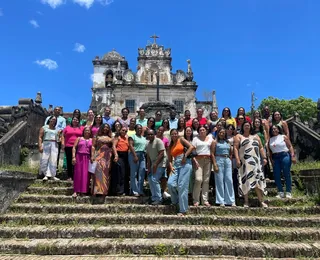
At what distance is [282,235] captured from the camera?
14.9 feet

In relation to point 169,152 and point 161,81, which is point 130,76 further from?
point 169,152

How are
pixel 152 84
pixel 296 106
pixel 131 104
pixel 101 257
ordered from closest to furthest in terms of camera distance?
pixel 101 257 → pixel 131 104 → pixel 152 84 → pixel 296 106

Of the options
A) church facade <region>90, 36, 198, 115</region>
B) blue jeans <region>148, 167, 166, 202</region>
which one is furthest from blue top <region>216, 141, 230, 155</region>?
church facade <region>90, 36, 198, 115</region>

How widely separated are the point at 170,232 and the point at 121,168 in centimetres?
196

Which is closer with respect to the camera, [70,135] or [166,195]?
[166,195]

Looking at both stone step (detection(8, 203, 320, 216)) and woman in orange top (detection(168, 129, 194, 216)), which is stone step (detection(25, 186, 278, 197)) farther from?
woman in orange top (detection(168, 129, 194, 216))

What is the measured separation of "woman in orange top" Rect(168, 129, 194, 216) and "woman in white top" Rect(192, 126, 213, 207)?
28 centimetres

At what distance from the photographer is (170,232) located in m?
4.66

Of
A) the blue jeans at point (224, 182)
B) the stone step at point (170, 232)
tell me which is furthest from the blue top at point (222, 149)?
the stone step at point (170, 232)

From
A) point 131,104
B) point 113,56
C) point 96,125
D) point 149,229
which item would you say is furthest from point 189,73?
point 149,229

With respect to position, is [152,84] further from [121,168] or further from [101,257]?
[101,257]

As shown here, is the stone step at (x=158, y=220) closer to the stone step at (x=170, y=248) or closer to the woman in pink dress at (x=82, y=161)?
the stone step at (x=170, y=248)

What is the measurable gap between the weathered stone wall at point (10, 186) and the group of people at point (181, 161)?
570 mm

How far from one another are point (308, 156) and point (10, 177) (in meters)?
8.27
